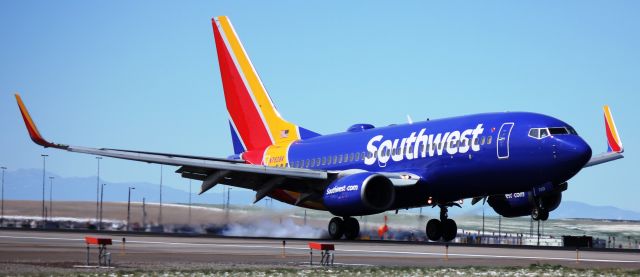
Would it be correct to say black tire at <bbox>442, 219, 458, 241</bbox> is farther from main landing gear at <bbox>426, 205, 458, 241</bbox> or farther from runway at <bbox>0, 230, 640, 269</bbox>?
runway at <bbox>0, 230, 640, 269</bbox>

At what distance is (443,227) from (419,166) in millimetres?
3819

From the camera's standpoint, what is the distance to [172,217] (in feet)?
187

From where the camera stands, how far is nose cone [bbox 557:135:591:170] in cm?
3722

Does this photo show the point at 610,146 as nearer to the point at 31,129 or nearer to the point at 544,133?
the point at 544,133

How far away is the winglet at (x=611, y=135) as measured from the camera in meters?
46.9

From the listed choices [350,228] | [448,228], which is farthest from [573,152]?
[350,228]

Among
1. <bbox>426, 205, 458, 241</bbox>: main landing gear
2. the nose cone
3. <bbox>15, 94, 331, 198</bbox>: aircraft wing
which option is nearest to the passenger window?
the nose cone

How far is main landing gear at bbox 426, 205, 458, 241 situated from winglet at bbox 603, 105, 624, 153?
26.8 ft

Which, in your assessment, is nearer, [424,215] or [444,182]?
[444,182]

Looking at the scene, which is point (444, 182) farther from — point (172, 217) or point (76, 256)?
point (172, 217)

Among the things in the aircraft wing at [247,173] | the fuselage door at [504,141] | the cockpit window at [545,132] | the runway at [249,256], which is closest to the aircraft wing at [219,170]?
the aircraft wing at [247,173]

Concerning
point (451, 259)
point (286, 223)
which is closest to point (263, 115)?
point (286, 223)

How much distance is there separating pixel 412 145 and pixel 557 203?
5940 mm

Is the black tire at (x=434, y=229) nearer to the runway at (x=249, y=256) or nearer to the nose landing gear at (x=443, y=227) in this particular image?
the nose landing gear at (x=443, y=227)
